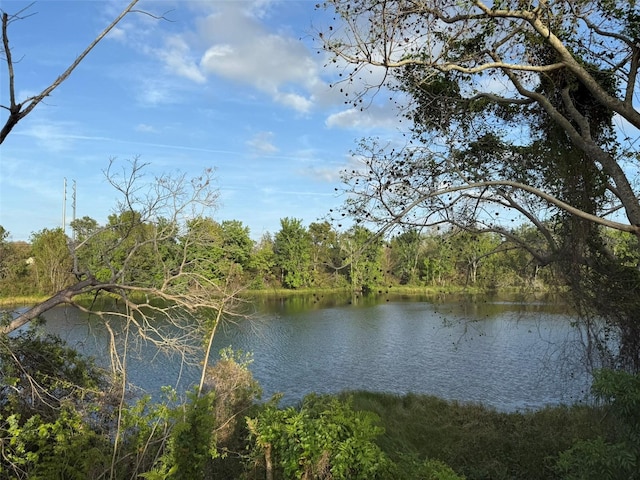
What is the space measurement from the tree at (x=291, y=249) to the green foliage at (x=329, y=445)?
124 feet

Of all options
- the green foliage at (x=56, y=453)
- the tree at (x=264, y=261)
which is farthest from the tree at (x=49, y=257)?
the green foliage at (x=56, y=453)

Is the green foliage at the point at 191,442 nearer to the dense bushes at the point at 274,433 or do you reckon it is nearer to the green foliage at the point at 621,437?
the dense bushes at the point at 274,433

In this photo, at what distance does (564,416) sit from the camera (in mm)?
10055

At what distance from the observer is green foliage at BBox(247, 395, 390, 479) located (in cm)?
360

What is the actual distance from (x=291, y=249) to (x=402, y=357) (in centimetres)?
2660

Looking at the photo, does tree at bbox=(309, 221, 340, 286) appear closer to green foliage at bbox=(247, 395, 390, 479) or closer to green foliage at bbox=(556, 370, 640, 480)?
green foliage at bbox=(247, 395, 390, 479)

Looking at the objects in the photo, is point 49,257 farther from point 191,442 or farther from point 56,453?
point 191,442

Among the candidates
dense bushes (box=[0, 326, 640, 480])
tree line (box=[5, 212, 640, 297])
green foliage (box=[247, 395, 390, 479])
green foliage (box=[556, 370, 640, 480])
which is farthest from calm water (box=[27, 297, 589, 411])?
green foliage (box=[247, 395, 390, 479])

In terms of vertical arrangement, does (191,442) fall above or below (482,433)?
above

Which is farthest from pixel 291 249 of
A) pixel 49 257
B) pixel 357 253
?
pixel 357 253

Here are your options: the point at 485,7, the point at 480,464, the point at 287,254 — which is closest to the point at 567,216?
the point at 485,7

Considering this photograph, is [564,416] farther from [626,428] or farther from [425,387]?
[626,428]

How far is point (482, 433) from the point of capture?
30.7ft

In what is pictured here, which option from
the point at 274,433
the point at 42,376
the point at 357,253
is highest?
the point at 357,253
